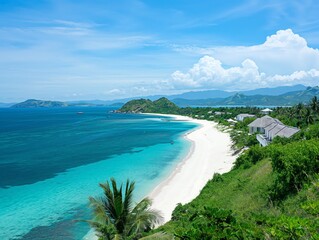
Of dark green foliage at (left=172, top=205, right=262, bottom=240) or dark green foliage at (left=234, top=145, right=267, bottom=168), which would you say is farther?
dark green foliage at (left=234, top=145, right=267, bottom=168)

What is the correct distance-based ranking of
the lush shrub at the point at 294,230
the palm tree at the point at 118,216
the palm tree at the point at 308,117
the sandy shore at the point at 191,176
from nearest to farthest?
the lush shrub at the point at 294,230
the palm tree at the point at 118,216
the sandy shore at the point at 191,176
the palm tree at the point at 308,117

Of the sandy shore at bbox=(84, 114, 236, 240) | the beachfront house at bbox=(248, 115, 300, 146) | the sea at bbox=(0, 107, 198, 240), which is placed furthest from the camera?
the beachfront house at bbox=(248, 115, 300, 146)

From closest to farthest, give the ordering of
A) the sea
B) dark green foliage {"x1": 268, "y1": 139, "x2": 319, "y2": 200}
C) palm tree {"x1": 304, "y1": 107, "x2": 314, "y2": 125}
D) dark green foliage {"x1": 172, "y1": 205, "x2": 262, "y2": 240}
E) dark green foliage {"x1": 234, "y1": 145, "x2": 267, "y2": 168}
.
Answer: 1. dark green foliage {"x1": 172, "y1": 205, "x2": 262, "y2": 240}
2. dark green foliage {"x1": 268, "y1": 139, "x2": 319, "y2": 200}
3. the sea
4. dark green foliage {"x1": 234, "y1": 145, "x2": 267, "y2": 168}
5. palm tree {"x1": 304, "y1": 107, "x2": 314, "y2": 125}

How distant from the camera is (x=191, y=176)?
34.4 meters

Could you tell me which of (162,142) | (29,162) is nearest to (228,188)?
(29,162)

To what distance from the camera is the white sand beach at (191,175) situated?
2628 centimetres

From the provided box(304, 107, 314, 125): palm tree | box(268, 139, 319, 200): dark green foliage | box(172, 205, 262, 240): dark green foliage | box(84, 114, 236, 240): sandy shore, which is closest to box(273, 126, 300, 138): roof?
box(84, 114, 236, 240): sandy shore

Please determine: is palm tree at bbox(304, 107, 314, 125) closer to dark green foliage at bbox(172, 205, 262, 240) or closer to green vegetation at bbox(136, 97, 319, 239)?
green vegetation at bbox(136, 97, 319, 239)

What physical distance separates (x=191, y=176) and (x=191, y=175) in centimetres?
44

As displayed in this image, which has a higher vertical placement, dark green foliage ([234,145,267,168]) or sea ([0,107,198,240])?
dark green foliage ([234,145,267,168])

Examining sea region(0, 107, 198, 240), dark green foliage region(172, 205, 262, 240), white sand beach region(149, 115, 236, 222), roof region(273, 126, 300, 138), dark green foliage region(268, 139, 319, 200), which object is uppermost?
dark green foliage region(172, 205, 262, 240)

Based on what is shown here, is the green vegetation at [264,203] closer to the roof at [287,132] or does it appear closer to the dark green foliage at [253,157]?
the dark green foliage at [253,157]

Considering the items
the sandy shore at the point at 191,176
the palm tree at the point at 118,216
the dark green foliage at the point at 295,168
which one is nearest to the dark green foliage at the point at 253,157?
the sandy shore at the point at 191,176

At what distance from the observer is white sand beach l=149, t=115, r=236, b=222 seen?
86.2 ft
